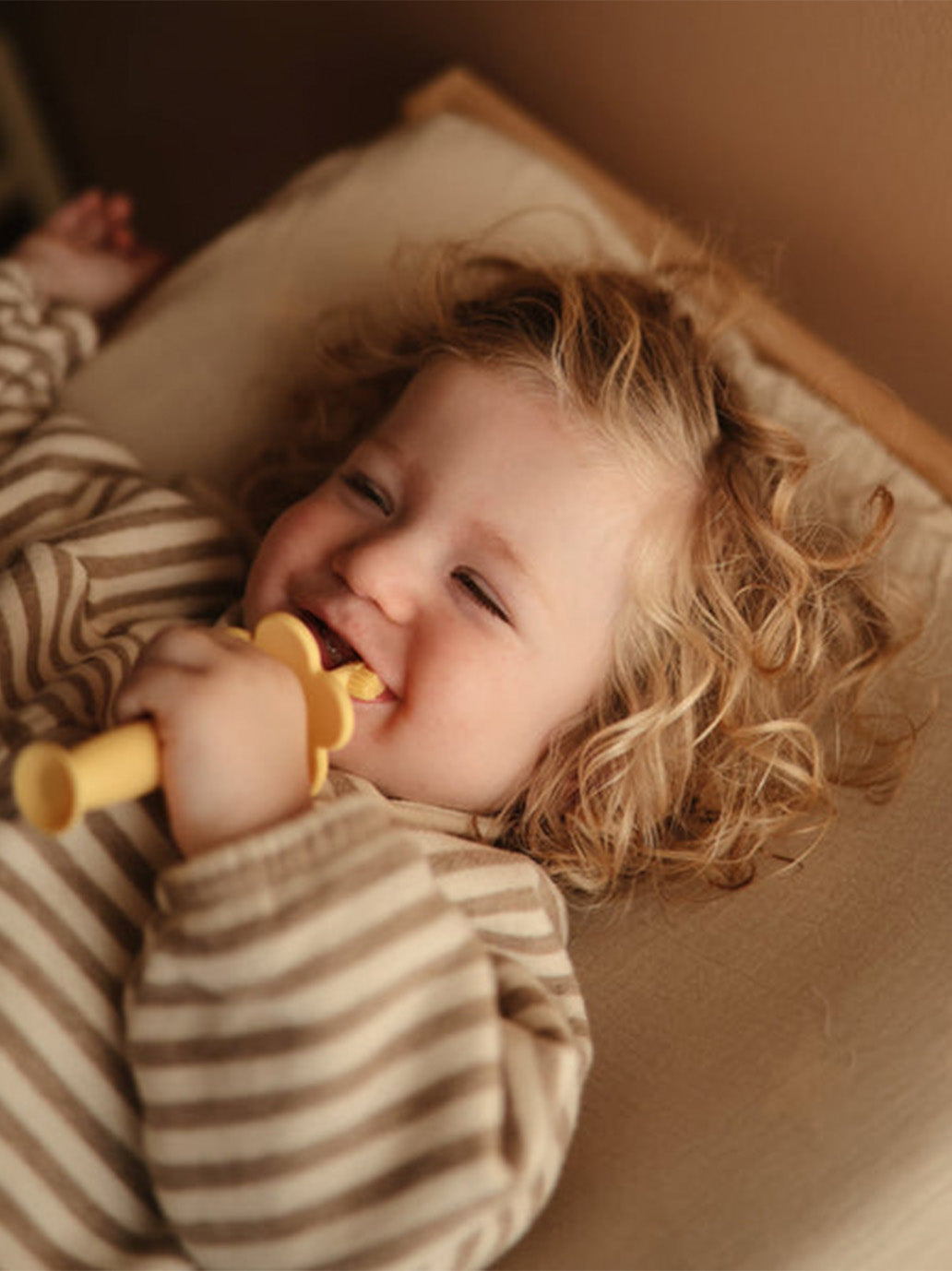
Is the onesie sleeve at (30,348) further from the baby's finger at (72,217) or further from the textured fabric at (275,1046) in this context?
the textured fabric at (275,1046)

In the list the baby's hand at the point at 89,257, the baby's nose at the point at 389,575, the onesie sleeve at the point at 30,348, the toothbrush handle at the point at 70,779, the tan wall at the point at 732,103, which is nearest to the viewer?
the toothbrush handle at the point at 70,779

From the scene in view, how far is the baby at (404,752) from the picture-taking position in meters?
0.69

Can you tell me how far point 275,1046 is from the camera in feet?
2.24

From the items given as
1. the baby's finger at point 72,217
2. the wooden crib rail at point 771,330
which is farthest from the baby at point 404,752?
the baby's finger at point 72,217

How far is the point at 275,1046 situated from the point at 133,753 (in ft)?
0.52

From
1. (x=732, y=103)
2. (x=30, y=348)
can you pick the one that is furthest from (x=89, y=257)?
(x=732, y=103)

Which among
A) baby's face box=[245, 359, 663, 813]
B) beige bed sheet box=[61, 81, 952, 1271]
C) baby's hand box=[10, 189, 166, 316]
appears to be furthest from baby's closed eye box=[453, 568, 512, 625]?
baby's hand box=[10, 189, 166, 316]

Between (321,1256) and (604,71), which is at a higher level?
(604,71)

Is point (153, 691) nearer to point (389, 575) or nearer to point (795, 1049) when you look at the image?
point (389, 575)

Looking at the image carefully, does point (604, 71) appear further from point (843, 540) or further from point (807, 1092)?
point (807, 1092)

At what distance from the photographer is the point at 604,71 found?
1.25m

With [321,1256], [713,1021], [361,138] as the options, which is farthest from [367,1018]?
[361,138]

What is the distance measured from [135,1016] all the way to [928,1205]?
434mm

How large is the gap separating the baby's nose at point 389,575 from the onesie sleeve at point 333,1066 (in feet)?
0.46
